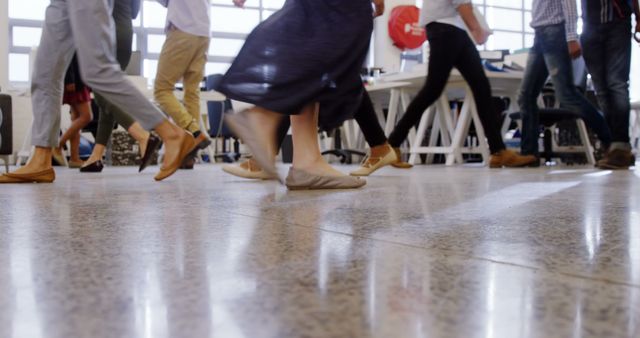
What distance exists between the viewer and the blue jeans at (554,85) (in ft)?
12.0

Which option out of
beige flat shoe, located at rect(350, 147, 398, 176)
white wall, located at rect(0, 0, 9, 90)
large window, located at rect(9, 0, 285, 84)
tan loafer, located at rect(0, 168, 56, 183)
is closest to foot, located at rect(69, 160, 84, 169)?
tan loafer, located at rect(0, 168, 56, 183)

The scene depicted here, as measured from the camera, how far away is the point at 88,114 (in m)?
4.29

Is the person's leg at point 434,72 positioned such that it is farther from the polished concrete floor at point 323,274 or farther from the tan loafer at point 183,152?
the polished concrete floor at point 323,274

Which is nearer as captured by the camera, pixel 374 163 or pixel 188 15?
pixel 374 163

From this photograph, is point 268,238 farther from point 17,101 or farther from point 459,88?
point 17,101

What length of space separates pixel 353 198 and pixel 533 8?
2.75 meters

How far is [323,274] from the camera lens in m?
0.54

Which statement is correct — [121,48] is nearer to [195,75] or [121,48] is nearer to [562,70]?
[195,75]

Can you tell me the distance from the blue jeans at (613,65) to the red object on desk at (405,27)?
8446 millimetres

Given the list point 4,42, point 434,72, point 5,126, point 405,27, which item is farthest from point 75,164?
point 405,27

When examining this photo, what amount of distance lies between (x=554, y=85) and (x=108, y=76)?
247 centimetres

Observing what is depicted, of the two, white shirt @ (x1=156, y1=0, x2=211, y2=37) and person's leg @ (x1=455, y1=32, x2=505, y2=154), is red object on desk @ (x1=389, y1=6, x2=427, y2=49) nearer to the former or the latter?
person's leg @ (x1=455, y1=32, x2=505, y2=154)

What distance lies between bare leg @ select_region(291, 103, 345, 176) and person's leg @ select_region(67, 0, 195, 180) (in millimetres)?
577

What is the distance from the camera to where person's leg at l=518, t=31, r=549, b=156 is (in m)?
3.88
